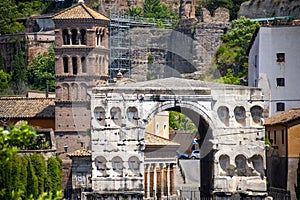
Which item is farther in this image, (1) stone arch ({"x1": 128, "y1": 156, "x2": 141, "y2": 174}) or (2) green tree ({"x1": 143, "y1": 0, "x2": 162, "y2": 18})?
(2) green tree ({"x1": 143, "y1": 0, "x2": 162, "y2": 18})

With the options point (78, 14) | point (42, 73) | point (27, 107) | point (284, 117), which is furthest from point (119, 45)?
point (284, 117)

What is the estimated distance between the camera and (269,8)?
410ft

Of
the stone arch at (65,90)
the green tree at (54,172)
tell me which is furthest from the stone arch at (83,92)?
the green tree at (54,172)

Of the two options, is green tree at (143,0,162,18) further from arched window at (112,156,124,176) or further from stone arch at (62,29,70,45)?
arched window at (112,156,124,176)

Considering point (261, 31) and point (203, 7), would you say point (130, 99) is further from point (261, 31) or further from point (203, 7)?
point (203, 7)

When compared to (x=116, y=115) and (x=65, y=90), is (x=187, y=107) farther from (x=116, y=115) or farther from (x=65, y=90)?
(x=65, y=90)

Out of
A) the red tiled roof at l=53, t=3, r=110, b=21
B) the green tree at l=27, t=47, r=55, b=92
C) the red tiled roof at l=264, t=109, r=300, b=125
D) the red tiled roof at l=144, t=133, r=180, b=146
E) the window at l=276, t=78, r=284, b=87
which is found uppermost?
the red tiled roof at l=53, t=3, r=110, b=21

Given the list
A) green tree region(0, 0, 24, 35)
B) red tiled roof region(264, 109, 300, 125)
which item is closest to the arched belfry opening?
red tiled roof region(264, 109, 300, 125)

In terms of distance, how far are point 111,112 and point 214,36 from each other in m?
58.8

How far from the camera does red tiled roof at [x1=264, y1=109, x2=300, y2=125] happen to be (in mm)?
79700

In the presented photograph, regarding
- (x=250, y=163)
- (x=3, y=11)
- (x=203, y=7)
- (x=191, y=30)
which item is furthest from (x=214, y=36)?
(x=250, y=163)

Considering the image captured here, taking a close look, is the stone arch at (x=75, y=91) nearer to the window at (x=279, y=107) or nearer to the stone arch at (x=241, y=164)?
the window at (x=279, y=107)

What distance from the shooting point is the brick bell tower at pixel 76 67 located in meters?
99.4

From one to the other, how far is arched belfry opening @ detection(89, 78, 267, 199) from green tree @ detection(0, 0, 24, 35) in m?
72.8
